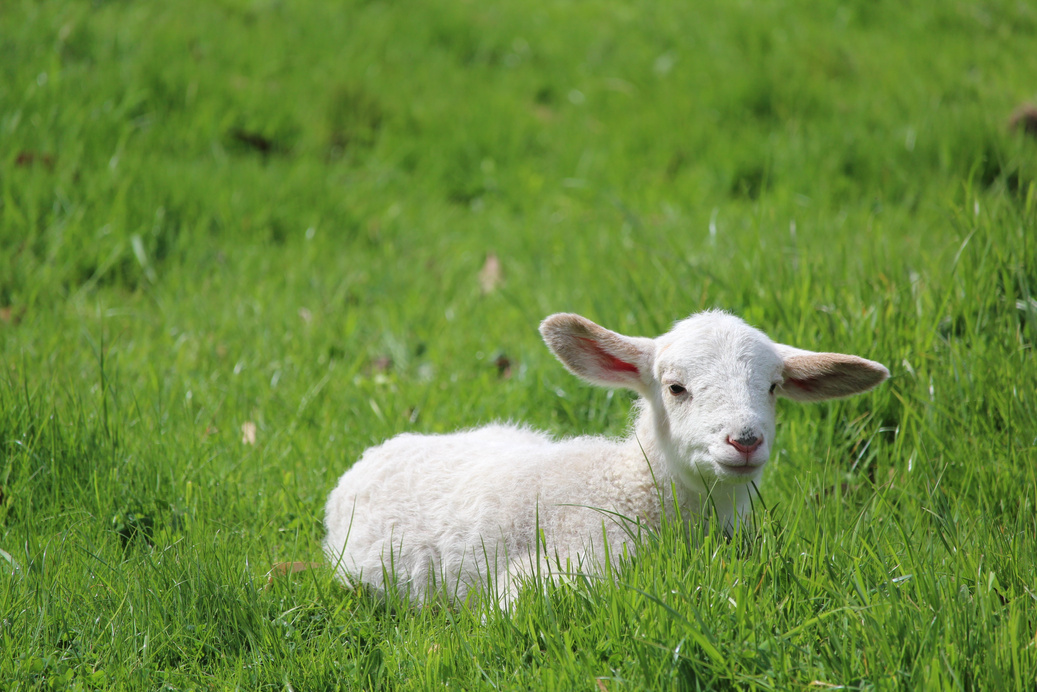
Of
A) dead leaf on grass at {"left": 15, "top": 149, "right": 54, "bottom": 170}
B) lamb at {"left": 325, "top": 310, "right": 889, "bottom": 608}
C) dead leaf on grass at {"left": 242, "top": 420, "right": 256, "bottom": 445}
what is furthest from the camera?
dead leaf on grass at {"left": 15, "top": 149, "right": 54, "bottom": 170}

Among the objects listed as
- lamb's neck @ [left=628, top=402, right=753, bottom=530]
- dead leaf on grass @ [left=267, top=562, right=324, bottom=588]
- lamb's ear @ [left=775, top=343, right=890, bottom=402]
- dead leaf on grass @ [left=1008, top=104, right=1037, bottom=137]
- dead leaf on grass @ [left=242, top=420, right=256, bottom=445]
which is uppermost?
dead leaf on grass @ [left=1008, top=104, right=1037, bottom=137]

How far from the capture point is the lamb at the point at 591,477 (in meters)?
2.80

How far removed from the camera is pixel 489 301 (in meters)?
5.29

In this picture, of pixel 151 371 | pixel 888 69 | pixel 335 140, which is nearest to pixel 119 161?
pixel 335 140

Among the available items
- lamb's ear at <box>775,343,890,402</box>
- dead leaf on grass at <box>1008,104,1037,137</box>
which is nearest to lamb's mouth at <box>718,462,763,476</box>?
lamb's ear at <box>775,343,890,402</box>

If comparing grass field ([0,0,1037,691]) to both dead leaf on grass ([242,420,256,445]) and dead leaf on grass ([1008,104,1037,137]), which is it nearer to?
dead leaf on grass ([242,420,256,445])

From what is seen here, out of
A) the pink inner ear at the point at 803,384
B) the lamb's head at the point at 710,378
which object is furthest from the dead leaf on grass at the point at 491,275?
the pink inner ear at the point at 803,384

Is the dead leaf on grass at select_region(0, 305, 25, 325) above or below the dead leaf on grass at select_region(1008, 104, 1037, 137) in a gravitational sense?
below

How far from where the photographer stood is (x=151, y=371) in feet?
13.6

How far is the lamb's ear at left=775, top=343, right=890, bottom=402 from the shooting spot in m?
2.92

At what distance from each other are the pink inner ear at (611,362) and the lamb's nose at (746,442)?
598 millimetres

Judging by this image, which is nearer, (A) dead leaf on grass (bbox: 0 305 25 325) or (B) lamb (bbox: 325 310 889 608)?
(B) lamb (bbox: 325 310 889 608)

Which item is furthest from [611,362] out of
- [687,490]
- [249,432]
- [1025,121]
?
[1025,121]

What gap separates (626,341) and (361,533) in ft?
3.93
